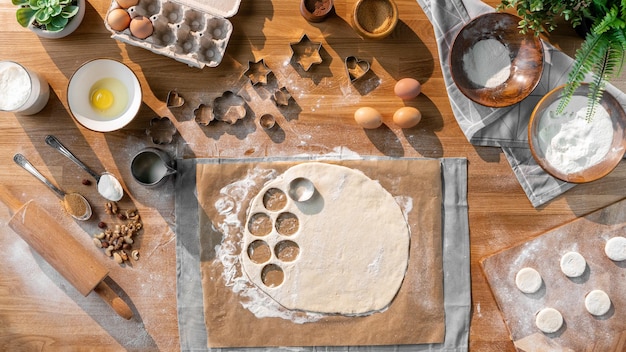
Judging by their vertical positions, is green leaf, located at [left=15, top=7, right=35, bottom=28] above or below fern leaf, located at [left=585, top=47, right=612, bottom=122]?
below

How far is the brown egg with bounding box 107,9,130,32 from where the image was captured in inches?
58.1

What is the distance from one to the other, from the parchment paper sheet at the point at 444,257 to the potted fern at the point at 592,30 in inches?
16.7

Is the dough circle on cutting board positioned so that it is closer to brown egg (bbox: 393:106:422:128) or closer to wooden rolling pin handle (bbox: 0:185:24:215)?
brown egg (bbox: 393:106:422:128)

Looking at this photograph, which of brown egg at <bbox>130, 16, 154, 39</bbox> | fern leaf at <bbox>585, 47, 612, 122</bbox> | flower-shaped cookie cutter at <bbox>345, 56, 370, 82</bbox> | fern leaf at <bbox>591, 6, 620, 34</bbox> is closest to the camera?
fern leaf at <bbox>591, 6, 620, 34</bbox>

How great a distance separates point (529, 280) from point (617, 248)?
30cm

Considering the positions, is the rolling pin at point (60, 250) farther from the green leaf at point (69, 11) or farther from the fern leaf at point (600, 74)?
the fern leaf at point (600, 74)

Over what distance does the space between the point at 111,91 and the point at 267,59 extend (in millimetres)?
515

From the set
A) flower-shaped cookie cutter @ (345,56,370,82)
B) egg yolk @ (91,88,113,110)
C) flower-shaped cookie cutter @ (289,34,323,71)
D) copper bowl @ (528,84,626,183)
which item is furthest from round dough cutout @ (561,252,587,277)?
egg yolk @ (91,88,113,110)

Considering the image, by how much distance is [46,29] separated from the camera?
1.54 m

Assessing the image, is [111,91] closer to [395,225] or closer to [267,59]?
[267,59]

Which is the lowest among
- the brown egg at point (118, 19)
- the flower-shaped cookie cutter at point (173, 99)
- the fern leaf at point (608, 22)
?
the flower-shaped cookie cutter at point (173, 99)

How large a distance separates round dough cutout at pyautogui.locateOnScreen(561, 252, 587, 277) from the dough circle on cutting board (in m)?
0.51

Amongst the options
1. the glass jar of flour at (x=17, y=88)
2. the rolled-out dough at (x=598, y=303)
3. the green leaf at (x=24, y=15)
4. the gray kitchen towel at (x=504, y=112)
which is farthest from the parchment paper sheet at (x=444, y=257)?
the green leaf at (x=24, y=15)

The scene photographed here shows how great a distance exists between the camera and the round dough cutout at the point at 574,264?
5.08 feet
